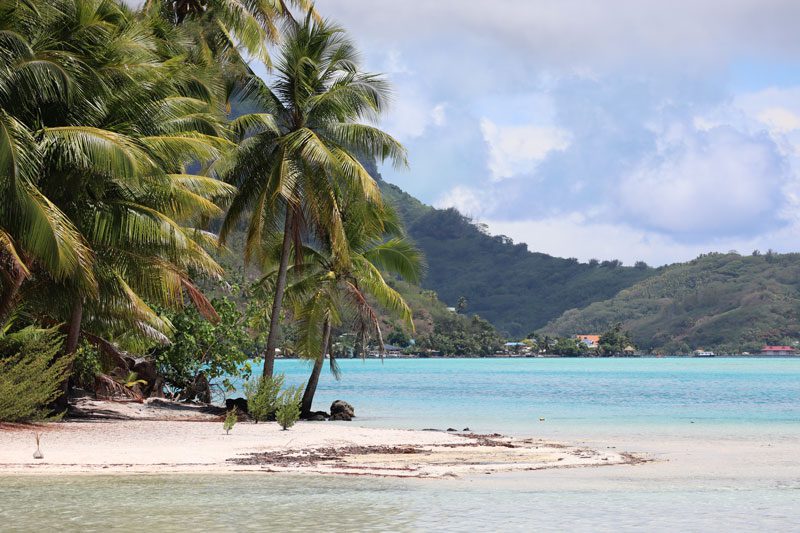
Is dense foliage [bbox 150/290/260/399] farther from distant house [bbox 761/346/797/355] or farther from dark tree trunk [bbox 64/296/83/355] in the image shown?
distant house [bbox 761/346/797/355]

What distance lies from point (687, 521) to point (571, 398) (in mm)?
38427

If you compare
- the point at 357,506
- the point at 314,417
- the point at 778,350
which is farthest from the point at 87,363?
the point at 778,350

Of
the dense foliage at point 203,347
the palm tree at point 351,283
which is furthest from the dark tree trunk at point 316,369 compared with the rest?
the dense foliage at point 203,347

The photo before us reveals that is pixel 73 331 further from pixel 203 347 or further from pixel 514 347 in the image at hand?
pixel 514 347

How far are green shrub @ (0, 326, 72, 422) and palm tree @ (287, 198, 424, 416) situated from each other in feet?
27.9

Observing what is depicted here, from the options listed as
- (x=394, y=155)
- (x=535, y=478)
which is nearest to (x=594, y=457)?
(x=535, y=478)

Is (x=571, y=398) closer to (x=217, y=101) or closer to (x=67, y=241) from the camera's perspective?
(x=217, y=101)

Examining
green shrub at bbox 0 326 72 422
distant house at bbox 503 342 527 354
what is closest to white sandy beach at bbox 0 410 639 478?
green shrub at bbox 0 326 72 422

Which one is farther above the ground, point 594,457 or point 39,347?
point 39,347

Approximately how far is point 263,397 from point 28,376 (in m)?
6.04

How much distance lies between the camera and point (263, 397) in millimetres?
23703

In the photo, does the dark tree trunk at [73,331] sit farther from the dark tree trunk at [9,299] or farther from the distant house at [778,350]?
the distant house at [778,350]

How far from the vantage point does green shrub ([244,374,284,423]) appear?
23.8m

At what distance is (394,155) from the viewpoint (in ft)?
83.2
